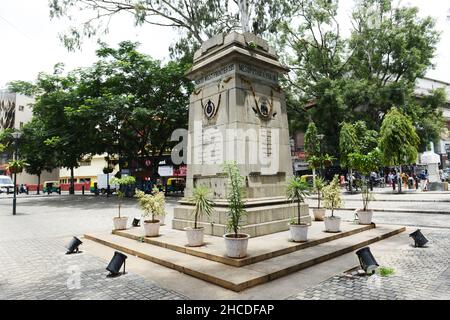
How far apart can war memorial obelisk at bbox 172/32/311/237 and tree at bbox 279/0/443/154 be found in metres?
22.2

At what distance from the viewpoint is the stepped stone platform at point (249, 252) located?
18.3ft

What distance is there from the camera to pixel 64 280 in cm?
584

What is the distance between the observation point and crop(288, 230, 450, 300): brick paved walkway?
185 inches

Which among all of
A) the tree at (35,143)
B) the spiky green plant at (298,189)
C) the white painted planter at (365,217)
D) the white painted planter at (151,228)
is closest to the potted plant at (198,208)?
the white painted planter at (151,228)

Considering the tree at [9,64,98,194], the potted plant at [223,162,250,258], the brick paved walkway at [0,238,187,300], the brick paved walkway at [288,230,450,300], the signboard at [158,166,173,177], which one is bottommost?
the brick paved walkway at [0,238,187,300]

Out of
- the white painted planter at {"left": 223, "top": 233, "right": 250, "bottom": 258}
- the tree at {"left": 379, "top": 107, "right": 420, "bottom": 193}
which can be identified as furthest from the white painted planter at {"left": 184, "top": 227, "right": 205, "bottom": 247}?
the tree at {"left": 379, "top": 107, "right": 420, "bottom": 193}

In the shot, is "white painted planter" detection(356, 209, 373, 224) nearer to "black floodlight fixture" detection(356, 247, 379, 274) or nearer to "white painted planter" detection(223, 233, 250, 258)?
"black floodlight fixture" detection(356, 247, 379, 274)

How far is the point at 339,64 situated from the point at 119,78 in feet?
79.6

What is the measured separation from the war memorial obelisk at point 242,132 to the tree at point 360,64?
2222 centimetres

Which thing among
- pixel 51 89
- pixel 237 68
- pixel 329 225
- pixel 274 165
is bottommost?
pixel 329 225

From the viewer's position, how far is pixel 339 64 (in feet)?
114

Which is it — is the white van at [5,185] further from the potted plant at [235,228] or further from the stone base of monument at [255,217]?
the potted plant at [235,228]

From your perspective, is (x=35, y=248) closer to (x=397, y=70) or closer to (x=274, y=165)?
(x=274, y=165)

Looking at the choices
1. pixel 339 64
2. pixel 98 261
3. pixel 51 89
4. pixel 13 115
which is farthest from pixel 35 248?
pixel 13 115
